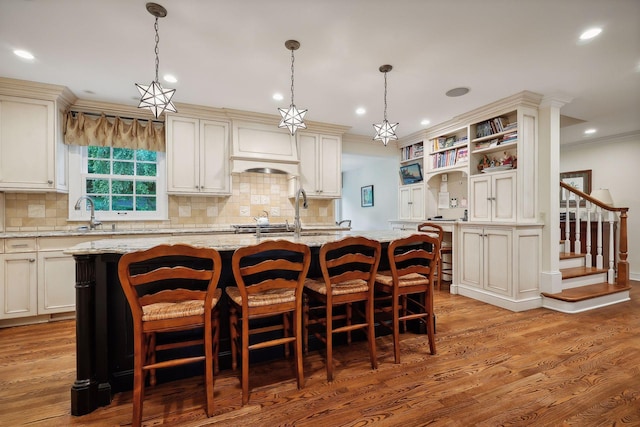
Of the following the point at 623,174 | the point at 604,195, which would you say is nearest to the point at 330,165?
the point at 604,195

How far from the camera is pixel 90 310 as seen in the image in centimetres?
174

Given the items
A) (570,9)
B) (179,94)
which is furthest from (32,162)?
(570,9)

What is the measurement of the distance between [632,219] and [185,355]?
6779mm

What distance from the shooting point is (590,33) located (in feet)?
7.62

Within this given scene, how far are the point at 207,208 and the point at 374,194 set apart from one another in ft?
14.5

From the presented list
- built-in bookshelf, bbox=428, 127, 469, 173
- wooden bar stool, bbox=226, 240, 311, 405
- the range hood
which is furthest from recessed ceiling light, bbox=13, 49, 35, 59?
built-in bookshelf, bbox=428, 127, 469, 173

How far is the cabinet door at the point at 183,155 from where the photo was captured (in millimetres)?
3900

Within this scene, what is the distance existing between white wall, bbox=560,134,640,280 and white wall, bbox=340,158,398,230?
11.5 feet

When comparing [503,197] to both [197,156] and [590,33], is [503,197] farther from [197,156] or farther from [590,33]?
[197,156]

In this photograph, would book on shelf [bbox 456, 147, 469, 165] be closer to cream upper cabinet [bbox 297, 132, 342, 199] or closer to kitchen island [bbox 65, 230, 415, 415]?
cream upper cabinet [bbox 297, 132, 342, 199]

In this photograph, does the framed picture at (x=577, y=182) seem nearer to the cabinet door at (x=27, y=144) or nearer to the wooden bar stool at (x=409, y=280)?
the wooden bar stool at (x=409, y=280)

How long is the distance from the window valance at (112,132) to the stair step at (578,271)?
567cm

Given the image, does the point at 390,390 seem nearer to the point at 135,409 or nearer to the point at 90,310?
the point at 135,409

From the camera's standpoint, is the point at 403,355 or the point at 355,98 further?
the point at 355,98
